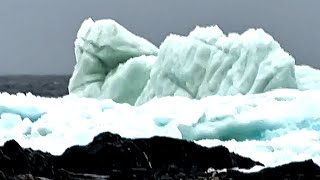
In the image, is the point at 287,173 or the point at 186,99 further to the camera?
the point at 186,99

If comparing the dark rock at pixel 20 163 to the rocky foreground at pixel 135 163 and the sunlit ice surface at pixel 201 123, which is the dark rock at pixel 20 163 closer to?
the rocky foreground at pixel 135 163

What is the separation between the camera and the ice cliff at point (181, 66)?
1962 centimetres

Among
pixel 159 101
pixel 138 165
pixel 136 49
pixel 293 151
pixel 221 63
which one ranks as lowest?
pixel 138 165

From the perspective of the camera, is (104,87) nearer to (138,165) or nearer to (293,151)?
(293,151)

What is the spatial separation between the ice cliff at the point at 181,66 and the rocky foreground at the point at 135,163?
827 centimetres

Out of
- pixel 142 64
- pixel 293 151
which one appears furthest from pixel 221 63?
pixel 293 151

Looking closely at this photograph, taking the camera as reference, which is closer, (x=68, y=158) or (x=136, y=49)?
(x=68, y=158)

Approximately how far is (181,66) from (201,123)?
16.4 feet

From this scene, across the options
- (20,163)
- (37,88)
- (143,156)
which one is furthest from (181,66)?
(37,88)

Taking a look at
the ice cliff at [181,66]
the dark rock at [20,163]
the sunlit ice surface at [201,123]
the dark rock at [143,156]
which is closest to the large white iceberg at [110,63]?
the ice cliff at [181,66]

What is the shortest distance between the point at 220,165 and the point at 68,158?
223 centimetres

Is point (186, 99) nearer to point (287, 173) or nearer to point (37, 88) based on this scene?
point (287, 173)

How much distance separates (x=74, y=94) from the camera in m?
23.5

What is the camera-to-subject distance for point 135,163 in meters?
10.7
